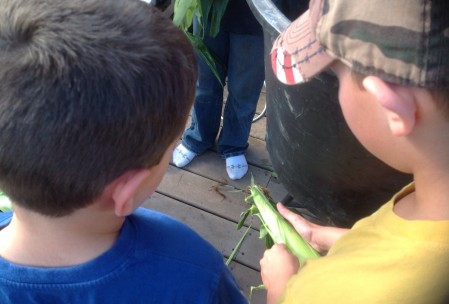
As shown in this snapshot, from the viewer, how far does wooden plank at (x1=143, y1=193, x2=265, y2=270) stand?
1.88 m

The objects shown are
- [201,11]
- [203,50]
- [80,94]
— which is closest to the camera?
[80,94]

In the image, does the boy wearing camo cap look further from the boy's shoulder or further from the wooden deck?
the wooden deck

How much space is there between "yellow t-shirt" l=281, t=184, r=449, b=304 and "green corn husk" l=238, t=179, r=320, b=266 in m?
0.29

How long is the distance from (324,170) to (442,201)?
1.63ft

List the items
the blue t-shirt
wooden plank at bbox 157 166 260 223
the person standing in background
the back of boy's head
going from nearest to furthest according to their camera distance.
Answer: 1. the back of boy's head
2. the blue t-shirt
3. the person standing in background
4. wooden plank at bbox 157 166 260 223

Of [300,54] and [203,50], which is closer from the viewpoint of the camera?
[300,54]

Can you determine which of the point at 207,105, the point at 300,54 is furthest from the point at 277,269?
the point at 207,105

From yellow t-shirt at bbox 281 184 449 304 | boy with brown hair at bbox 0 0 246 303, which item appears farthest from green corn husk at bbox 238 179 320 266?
boy with brown hair at bbox 0 0 246 303

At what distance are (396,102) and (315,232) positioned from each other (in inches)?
27.2

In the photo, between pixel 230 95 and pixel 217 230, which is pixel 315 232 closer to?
pixel 217 230

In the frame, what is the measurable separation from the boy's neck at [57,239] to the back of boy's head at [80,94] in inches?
1.6

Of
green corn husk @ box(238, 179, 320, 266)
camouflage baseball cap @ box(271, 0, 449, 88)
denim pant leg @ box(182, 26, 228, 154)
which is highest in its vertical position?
camouflage baseball cap @ box(271, 0, 449, 88)

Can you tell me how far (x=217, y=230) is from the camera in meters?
1.97

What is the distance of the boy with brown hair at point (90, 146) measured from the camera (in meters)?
0.58
